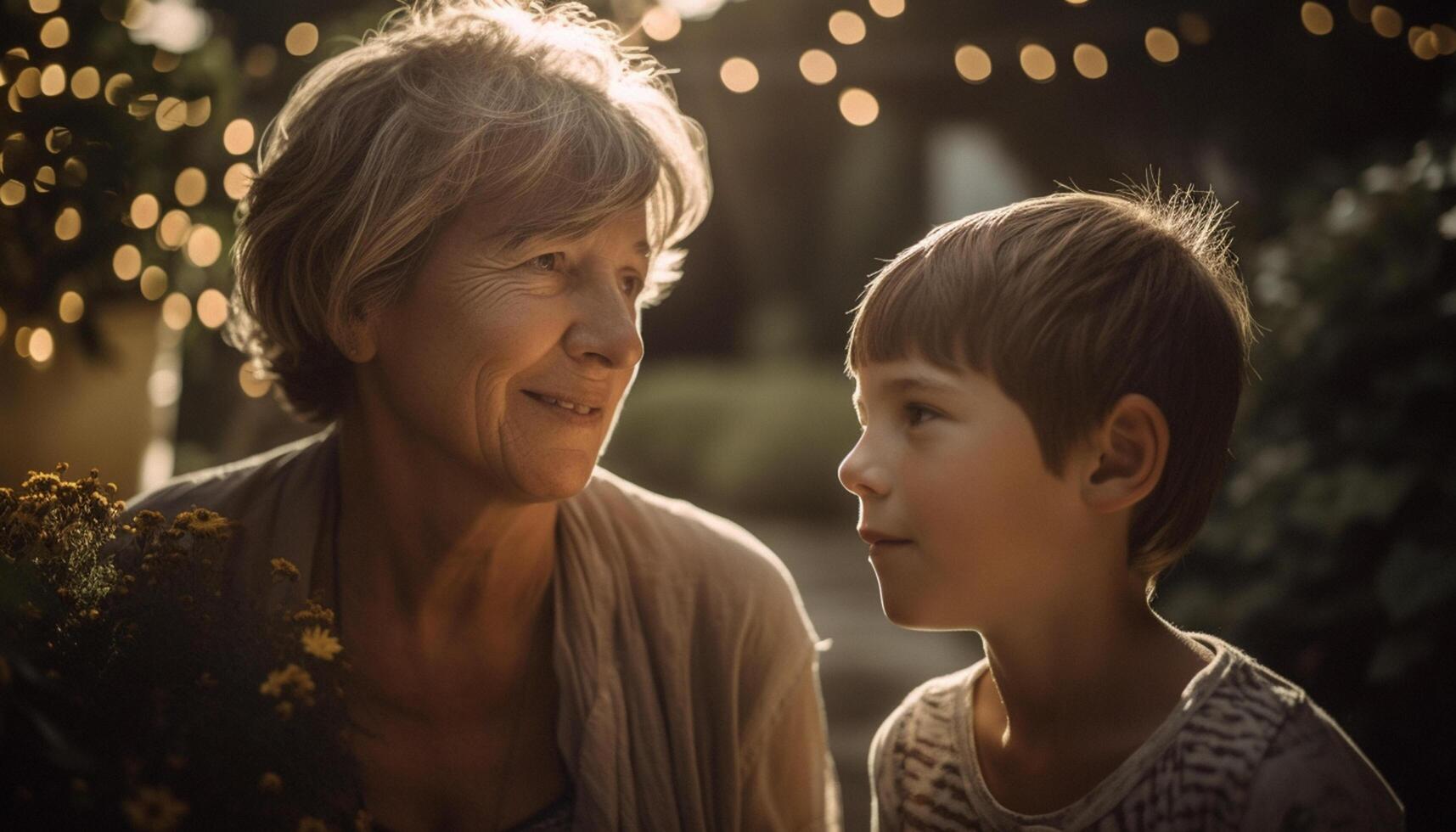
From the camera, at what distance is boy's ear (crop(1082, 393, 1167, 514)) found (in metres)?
1.69

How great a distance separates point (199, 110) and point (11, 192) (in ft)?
1.97

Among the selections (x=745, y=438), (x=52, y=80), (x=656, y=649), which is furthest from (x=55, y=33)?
(x=745, y=438)

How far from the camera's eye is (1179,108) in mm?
4660

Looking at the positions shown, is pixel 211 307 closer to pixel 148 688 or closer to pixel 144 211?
pixel 144 211

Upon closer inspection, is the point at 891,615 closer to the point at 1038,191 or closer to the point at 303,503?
the point at 303,503

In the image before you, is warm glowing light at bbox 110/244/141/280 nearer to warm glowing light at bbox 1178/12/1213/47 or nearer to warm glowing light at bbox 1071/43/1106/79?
warm glowing light at bbox 1071/43/1106/79

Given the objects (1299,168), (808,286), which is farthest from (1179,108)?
(808,286)

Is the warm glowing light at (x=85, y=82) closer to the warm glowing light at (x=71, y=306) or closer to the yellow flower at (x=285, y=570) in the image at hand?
the warm glowing light at (x=71, y=306)

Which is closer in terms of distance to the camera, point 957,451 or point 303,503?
point 957,451

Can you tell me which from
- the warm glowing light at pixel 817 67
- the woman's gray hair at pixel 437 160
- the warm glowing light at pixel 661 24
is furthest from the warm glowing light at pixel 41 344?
the warm glowing light at pixel 817 67

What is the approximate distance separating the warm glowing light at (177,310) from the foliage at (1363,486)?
2.94 m

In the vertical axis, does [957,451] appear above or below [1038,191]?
below

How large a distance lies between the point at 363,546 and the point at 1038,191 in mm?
4603

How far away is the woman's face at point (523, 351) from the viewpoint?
2066 millimetres
